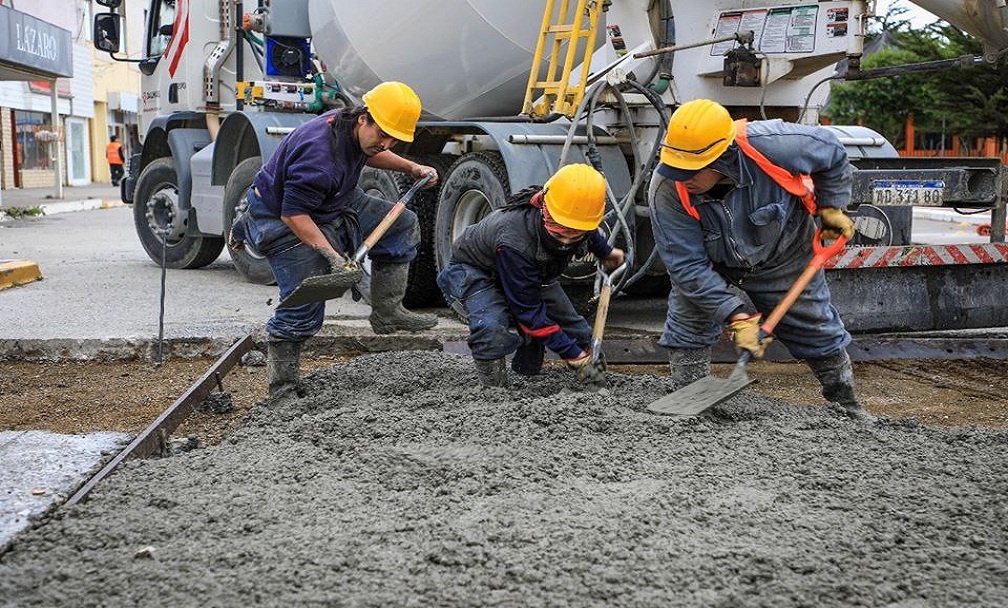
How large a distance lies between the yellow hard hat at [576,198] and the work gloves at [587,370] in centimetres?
65

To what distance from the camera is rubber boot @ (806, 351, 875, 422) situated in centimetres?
516

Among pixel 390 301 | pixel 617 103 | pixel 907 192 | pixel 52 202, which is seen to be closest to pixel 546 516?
pixel 390 301

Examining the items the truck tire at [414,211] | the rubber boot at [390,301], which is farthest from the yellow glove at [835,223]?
the truck tire at [414,211]

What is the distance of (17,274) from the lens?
1002 centimetres

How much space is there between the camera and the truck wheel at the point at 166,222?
1159cm

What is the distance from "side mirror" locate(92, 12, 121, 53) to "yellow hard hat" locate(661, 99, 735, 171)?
8.18 meters

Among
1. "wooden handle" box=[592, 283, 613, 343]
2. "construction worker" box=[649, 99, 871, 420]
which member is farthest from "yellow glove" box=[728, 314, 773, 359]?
"wooden handle" box=[592, 283, 613, 343]

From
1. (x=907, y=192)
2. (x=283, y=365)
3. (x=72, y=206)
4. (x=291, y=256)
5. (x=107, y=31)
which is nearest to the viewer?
(x=291, y=256)

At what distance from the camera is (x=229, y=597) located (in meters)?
3.13

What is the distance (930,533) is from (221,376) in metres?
3.98

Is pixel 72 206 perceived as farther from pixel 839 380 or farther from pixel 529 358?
pixel 839 380

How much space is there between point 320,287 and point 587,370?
4.25 feet

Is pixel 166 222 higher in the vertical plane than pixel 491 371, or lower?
higher

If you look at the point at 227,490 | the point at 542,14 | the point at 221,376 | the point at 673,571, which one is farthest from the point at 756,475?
the point at 542,14
